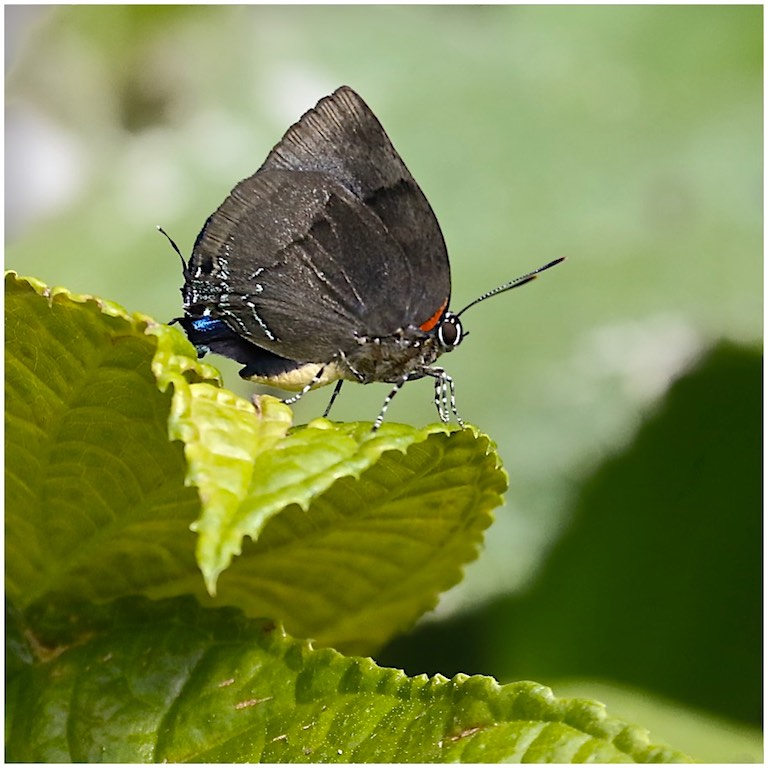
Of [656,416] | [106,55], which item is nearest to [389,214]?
[656,416]

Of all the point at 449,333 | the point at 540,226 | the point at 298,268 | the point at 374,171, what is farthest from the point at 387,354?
the point at 540,226

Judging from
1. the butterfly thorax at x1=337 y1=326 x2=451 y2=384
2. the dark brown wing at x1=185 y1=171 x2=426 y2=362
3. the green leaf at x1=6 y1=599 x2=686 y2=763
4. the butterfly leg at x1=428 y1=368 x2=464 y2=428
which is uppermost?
the dark brown wing at x1=185 y1=171 x2=426 y2=362

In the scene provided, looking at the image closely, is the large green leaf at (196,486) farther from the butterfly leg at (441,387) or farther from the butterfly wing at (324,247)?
the butterfly wing at (324,247)

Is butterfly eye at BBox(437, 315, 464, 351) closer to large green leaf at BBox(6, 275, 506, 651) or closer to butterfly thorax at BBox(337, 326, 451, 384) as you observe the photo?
butterfly thorax at BBox(337, 326, 451, 384)

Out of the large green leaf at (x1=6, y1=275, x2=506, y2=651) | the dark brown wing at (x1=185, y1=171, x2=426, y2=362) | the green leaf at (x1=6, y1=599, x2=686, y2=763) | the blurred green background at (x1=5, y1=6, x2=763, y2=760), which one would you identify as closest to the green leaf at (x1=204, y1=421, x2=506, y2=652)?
the large green leaf at (x1=6, y1=275, x2=506, y2=651)

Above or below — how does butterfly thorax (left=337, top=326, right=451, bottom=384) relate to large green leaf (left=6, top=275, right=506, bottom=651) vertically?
above

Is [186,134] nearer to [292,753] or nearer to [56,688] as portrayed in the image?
[56,688]

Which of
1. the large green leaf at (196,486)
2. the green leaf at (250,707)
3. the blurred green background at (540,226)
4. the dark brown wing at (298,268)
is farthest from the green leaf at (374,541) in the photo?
the dark brown wing at (298,268)
